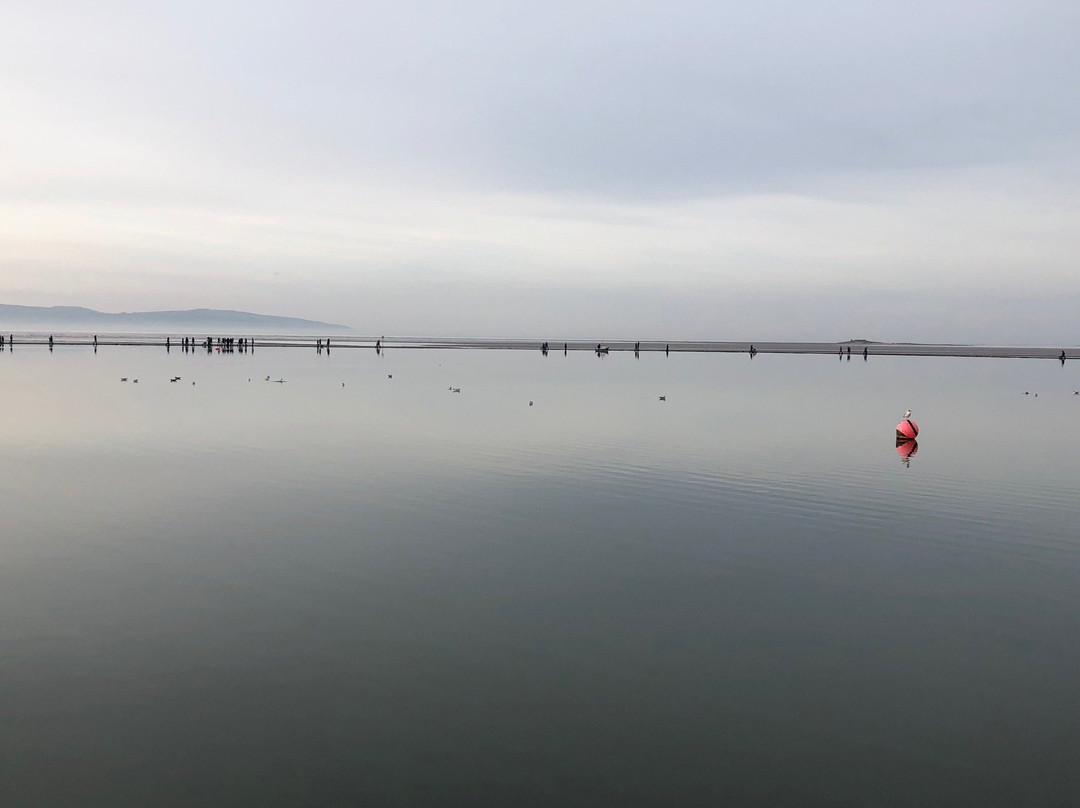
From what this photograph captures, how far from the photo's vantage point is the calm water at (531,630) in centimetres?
977

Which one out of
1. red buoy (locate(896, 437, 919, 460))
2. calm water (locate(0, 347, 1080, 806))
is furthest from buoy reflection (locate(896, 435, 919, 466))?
calm water (locate(0, 347, 1080, 806))

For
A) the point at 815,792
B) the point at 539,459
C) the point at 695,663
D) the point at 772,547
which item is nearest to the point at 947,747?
the point at 815,792

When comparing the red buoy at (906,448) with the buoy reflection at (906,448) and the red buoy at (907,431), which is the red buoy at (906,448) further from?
the red buoy at (907,431)

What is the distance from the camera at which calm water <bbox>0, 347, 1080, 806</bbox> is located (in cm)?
977

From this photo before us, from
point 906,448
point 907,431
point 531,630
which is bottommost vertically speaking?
point 531,630

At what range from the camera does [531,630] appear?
46.0 ft

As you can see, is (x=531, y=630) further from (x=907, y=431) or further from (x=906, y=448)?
(x=907, y=431)

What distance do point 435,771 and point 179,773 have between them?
2.96 metres

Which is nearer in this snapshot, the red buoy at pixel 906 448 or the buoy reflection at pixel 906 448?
the buoy reflection at pixel 906 448

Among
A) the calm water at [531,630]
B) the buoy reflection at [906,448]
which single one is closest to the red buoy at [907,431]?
the buoy reflection at [906,448]

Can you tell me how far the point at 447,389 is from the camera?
67875 millimetres

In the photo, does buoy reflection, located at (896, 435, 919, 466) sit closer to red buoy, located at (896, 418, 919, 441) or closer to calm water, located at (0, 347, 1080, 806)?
red buoy, located at (896, 418, 919, 441)

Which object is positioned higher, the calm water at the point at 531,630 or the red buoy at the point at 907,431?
the red buoy at the point at 907,431

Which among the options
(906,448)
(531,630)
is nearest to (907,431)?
(906,448)
